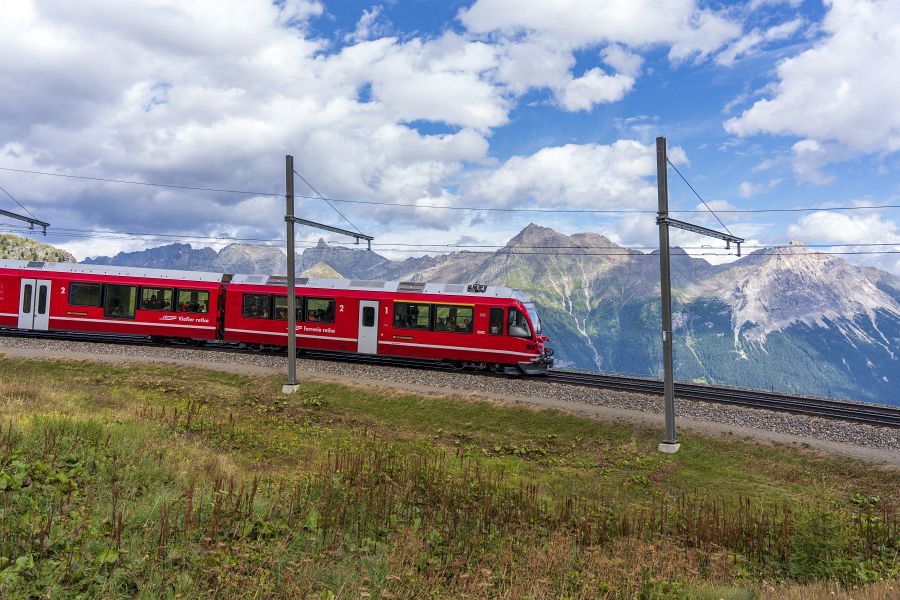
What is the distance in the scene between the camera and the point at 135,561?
5414 millimetres

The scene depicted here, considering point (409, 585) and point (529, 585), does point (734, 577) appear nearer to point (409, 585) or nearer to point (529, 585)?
point (529, 585)

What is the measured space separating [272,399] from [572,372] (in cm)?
1472

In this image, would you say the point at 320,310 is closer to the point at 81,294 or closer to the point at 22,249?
the point at 81,294

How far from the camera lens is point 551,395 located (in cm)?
2311

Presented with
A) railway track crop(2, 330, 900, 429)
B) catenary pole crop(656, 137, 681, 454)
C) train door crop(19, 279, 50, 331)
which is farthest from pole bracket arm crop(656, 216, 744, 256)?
train door crop(19, 279, 50, 331)

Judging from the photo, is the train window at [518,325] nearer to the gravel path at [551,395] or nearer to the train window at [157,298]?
the gravel path at [551,395]

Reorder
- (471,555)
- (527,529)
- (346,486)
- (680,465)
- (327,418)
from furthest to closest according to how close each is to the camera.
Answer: (327,418), (680,465), (346,486), (527,529), (471,555)

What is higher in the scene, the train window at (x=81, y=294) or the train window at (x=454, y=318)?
the train window at (x=81, y=294)

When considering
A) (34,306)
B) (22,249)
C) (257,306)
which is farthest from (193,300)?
(22,249)

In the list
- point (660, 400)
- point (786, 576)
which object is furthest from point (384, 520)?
point (660, 400)

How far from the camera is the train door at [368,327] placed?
28625 millimetres

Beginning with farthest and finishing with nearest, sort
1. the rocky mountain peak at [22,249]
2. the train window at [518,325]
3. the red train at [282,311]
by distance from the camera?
the rocky mountain peak at [22,249] < the red train at [282,311] < the train window at [518,325]

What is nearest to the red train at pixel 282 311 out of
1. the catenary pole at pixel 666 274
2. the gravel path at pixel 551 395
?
the gravel path at pixel 551 395

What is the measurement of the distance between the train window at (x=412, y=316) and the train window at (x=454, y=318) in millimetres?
480
